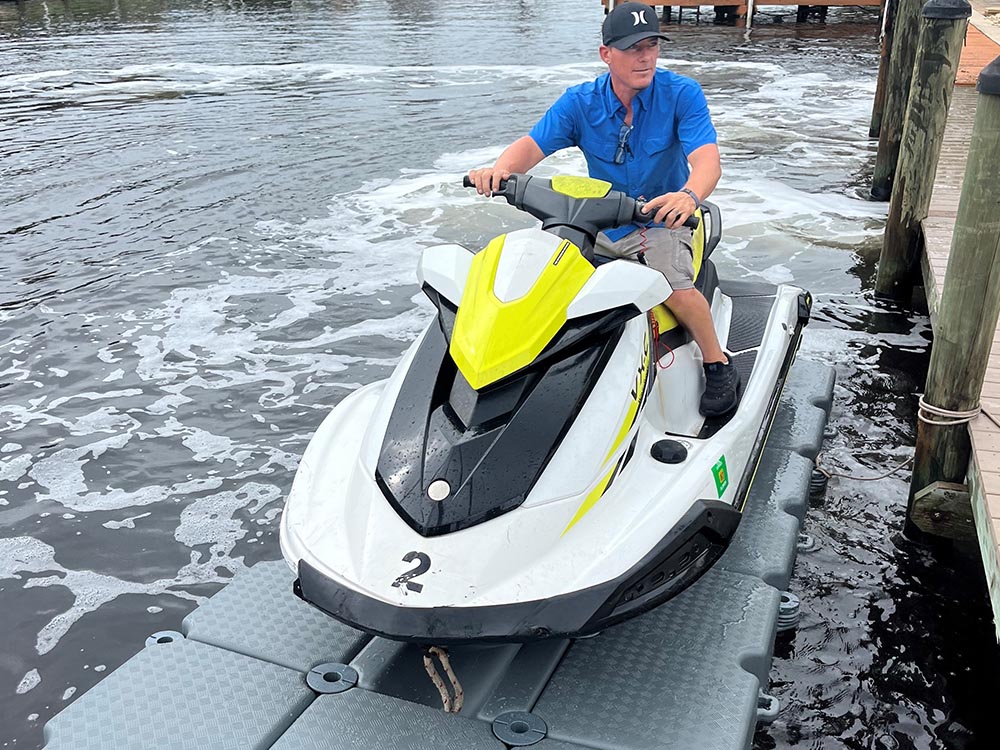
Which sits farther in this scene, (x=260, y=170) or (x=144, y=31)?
(x=144, y=31)

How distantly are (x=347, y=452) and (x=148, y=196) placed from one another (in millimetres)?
6793

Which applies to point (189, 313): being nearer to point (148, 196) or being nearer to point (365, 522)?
point (148, 196)

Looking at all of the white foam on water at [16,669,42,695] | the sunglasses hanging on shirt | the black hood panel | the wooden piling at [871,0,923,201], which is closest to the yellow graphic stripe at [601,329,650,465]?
the black hood panel

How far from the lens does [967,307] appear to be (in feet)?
10.5

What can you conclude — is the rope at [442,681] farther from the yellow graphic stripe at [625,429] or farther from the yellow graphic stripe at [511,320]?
the yellow graphic stripe at [511,320]

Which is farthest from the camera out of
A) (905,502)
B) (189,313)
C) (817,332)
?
(189,313)

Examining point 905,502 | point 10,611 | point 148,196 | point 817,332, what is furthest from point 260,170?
point 905,502

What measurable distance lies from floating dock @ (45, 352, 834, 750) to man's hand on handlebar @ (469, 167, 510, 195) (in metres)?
1.39

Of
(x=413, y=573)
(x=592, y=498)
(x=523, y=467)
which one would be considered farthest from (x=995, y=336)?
(x=413, y=573)

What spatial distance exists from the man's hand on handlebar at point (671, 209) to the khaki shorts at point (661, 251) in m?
0.26

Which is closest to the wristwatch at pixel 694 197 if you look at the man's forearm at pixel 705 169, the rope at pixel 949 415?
the man's forearm at pixel 705 169

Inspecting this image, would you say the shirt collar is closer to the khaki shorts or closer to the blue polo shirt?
the blue polo shirt

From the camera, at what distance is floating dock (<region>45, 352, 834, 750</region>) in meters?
2.20

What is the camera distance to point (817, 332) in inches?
223
